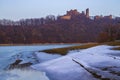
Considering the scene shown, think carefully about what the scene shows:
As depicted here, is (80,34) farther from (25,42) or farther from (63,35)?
(25,42)

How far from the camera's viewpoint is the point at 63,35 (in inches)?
7815

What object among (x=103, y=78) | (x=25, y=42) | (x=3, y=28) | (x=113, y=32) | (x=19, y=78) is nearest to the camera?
(x=103, y=78)

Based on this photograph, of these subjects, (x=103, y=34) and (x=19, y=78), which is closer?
(x=19, y=78)

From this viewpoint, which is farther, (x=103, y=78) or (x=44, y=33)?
(x=44, y=33)

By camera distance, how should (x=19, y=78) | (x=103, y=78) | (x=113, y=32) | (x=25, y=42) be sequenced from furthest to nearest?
(x=25, y=42), (x=113, y=32), (x=19, y=78), (x=103, y=78)

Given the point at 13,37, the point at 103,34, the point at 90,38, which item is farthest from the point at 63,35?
the point at 103,34

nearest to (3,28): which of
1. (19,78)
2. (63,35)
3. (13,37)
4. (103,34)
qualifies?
(13,37)

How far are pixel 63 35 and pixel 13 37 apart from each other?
4108 centimetres

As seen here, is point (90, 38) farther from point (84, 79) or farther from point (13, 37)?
point (84, 79)

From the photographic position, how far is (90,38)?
186375 millimetres

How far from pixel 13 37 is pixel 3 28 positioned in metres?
17.3

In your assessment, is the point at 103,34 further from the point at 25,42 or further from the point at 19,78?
the point at 25,42

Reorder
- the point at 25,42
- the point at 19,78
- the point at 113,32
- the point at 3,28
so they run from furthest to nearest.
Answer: the point at 3,28, the point at 25,42, the point at 113,32, the point at 19,78

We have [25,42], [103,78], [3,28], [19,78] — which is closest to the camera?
[103,78]
